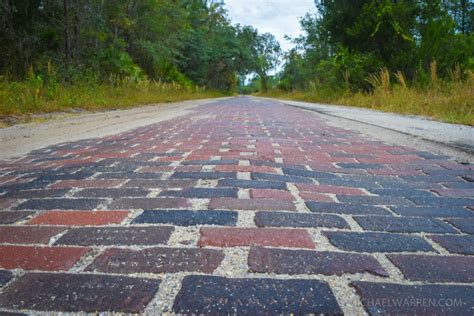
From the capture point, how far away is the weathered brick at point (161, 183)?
1984mm

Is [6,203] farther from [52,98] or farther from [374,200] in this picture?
[52,98]

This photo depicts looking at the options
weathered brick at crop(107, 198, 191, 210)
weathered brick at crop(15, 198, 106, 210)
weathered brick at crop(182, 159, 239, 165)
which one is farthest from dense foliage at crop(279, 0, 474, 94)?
weathered brick at crop(15, 198, 106, 210)

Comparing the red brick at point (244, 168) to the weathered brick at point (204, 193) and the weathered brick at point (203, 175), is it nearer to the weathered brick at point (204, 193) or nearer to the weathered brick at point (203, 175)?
the weathered brick at point (203, 175)

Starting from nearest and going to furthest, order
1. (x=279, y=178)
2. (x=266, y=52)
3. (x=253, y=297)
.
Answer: (x=253, y=297), (x=279, y=178), (x=266, y=52)

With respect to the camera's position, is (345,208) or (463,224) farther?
(345,208)

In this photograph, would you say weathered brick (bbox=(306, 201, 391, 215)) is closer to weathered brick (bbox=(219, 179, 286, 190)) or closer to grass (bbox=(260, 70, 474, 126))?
weathered brick (bbox=(219, 179, 286, 190))

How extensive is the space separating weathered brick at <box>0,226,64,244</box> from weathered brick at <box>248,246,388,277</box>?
80cm

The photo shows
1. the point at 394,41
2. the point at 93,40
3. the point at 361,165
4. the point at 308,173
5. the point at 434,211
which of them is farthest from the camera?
the point at 93,40

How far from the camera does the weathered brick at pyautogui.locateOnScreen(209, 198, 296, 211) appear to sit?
1603mm

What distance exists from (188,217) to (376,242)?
0.77 metres

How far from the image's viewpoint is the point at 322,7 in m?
16.0

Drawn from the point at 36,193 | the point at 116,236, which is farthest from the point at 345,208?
the point at 36,193

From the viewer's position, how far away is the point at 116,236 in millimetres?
1293

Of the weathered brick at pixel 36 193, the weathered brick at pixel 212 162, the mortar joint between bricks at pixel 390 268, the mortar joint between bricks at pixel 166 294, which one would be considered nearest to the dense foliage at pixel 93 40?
the weathered brick at pixel 212 162
